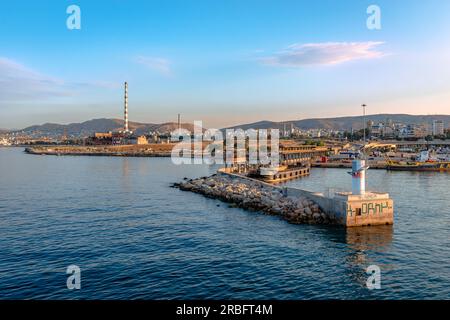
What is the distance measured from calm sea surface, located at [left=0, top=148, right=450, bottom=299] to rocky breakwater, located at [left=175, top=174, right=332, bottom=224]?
55.3 inches

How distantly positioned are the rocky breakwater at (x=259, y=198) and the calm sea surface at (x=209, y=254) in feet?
4.61

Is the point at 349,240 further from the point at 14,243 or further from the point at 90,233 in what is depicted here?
the point at 14,243

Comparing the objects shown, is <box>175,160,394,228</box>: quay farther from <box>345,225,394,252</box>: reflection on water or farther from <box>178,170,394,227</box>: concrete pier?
<box>345,225,394,252</box>: reflection on water

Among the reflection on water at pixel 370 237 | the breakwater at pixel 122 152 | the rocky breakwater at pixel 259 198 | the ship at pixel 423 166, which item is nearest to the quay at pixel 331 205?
the rocky breakwater at pixel 259 198

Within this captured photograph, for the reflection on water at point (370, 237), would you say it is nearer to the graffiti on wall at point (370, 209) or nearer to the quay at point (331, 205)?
the quay at point (331, 205)

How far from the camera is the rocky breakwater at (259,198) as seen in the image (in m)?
26.7

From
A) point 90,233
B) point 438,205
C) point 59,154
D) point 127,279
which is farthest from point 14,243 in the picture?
point 59,154

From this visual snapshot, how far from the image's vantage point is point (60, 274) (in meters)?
16.3

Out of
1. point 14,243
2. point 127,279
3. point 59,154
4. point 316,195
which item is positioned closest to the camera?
point 127,279

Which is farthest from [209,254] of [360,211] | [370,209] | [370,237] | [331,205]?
[370,209]

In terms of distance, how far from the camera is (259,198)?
33.5 metres

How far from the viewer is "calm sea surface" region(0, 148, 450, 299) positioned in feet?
48.3
